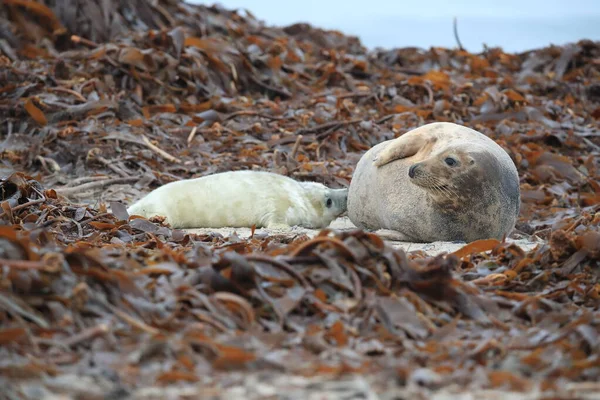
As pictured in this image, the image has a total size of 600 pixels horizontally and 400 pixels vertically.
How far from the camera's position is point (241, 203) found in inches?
238

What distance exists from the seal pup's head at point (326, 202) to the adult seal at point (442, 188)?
0.51 meters

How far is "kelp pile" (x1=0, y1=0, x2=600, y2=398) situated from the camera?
2617 mm

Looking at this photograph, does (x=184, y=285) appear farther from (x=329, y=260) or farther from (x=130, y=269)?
(x=329, y=260)

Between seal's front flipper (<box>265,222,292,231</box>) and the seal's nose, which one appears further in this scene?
seal's front flipper (<box>265,222,292,231</box>)

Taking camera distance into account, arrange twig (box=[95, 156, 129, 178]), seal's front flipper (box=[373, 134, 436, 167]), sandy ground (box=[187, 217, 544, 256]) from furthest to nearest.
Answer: twig (box=[95, 156, 129, 178]) → seal's front flipper (box=[373, 134, 436, 167]) → sandy ground (box=[187, 217, 544, 256])

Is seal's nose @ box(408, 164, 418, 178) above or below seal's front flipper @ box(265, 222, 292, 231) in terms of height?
above

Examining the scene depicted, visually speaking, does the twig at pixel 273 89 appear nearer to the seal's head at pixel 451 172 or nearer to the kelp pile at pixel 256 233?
the kelp pile at pixel 256 233

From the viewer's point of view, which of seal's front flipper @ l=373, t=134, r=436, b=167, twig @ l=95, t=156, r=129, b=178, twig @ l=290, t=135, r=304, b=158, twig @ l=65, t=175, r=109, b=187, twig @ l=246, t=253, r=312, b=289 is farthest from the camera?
twig @ l=290, t=135, r=304, b=158

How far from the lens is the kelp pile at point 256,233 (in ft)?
8.59

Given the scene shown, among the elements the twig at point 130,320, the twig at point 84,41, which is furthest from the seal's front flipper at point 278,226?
the twig at point 84,41

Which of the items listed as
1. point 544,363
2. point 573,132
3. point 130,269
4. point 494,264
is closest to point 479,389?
point 544,363

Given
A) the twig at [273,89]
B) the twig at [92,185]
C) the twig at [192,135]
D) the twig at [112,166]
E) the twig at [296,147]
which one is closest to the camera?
the twig at [92,185]

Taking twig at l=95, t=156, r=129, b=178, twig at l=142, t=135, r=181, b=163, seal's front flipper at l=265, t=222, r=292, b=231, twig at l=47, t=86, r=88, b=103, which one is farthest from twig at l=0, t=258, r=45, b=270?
twig at l=47, t=86, r=88, b=103

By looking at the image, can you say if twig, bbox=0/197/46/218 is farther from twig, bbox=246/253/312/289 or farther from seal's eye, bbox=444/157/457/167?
seal's eye, bbox=444/157/457/167
